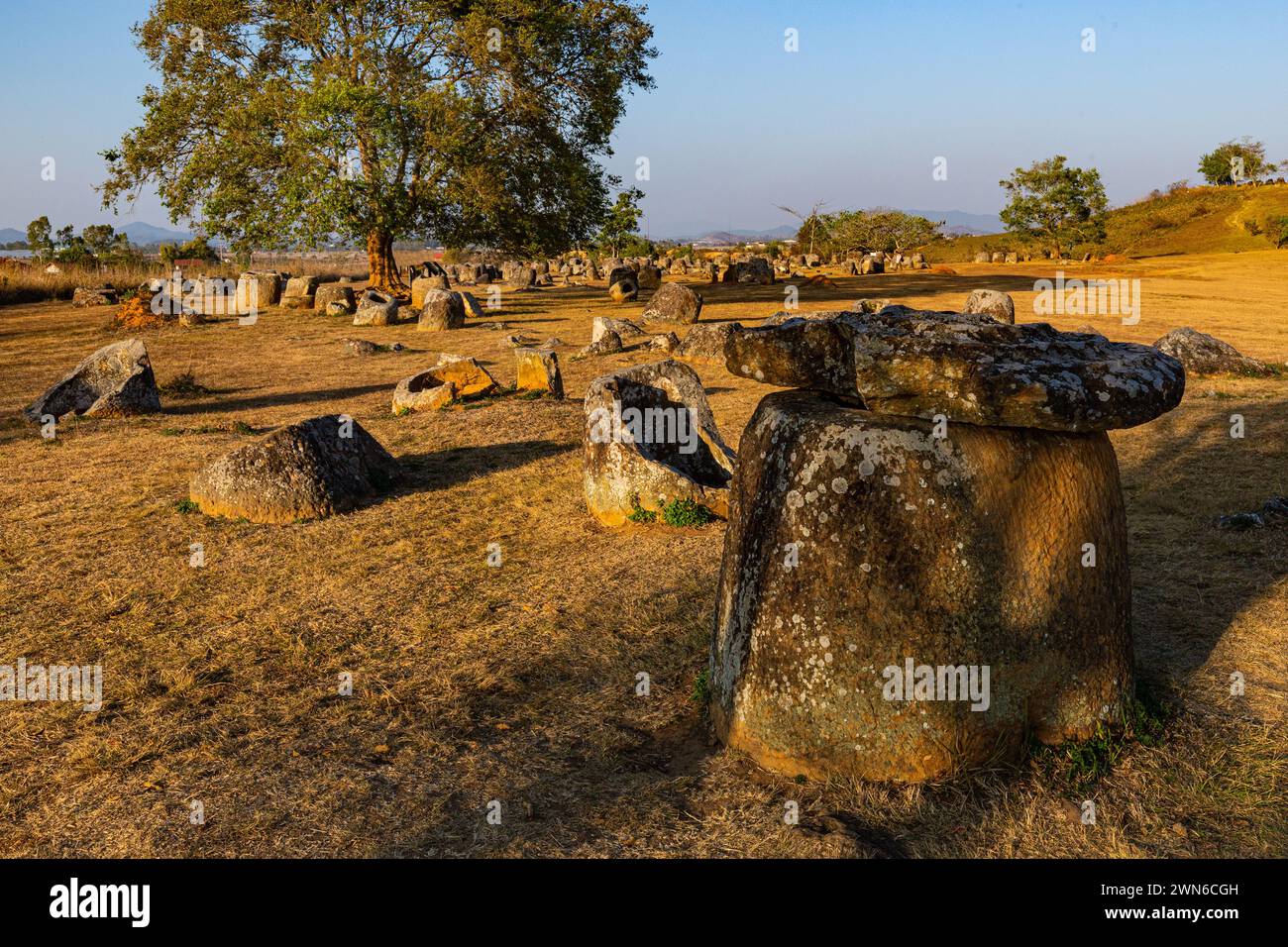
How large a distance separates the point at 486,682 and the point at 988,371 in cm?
366

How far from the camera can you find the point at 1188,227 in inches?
2854

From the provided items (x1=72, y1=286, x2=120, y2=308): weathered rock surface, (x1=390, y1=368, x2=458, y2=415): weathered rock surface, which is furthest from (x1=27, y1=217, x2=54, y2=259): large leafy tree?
(x1=390, y1=368, x2=458, y2=415): weathered rock surface

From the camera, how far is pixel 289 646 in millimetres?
6957

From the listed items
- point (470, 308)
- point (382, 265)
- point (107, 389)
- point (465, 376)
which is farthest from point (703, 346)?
point (382, 265)

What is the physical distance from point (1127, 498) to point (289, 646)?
8.38 m

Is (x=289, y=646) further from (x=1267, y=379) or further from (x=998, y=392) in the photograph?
(x=1267, y=379)

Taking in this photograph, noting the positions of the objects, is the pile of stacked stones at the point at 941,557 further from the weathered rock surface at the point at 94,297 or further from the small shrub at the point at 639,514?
the weathered rock surface at the point at 94,297

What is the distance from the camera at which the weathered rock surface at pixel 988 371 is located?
15.1ft

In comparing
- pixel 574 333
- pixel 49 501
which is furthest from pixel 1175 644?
pixel 574 333

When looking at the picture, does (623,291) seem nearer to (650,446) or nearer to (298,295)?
(298,295)

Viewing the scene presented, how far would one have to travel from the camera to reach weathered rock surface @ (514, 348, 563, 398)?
16.6 meters

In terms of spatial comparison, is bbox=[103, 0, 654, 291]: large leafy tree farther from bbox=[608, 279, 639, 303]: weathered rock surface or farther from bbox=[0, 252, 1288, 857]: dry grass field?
bbox=[0, 252, 1288, 857]: dry grass field

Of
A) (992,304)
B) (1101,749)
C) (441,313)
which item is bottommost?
(1101,749)
